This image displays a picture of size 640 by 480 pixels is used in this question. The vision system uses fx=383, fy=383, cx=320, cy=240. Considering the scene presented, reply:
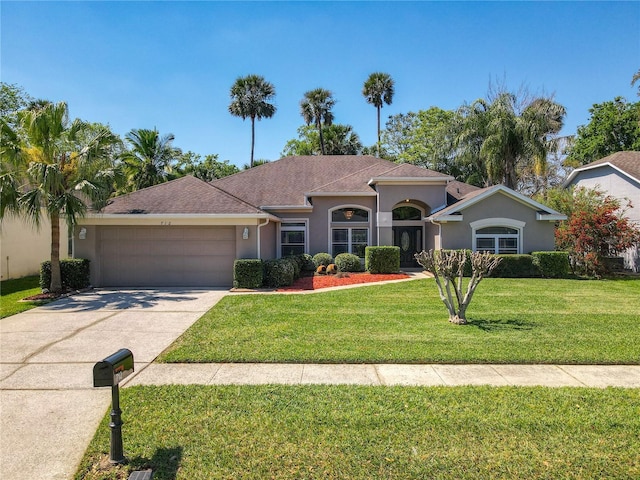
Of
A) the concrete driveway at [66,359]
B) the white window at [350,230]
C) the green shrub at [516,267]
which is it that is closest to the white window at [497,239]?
the green shrub at [516,267]

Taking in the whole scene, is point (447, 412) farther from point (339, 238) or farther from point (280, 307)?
point (339, 238)

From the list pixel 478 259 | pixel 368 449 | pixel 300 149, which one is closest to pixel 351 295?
pixel 478 259

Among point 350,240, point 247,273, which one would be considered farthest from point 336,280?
point 350,240

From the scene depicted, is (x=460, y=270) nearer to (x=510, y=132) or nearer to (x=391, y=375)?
(x=391, y=375)

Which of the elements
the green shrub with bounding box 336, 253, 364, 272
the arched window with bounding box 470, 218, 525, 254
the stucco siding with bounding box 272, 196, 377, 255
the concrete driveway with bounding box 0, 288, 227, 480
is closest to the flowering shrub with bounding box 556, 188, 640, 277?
the arched window with bounding box 470, 218, 525, 254

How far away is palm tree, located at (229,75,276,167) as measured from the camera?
35625 mm

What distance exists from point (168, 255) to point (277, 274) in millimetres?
4178

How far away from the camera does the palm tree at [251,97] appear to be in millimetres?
35625

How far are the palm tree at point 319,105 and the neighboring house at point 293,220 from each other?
15.4 meters

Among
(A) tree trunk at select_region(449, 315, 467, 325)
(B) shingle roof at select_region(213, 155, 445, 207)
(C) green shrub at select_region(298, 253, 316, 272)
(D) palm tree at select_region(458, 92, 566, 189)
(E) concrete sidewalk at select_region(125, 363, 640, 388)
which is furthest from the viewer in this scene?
(D) palm tree at select_region(458, 92, 566, 189)

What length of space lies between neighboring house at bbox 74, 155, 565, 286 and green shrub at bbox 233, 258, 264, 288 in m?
0.61

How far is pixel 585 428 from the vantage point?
385 centimetres

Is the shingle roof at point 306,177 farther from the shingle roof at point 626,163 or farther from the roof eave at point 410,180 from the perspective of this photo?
the shingle roof at point 626,163

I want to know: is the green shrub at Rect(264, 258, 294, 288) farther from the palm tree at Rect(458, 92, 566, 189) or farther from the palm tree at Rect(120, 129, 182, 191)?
the palm tree at Rect(458, 92, 566, 189)
